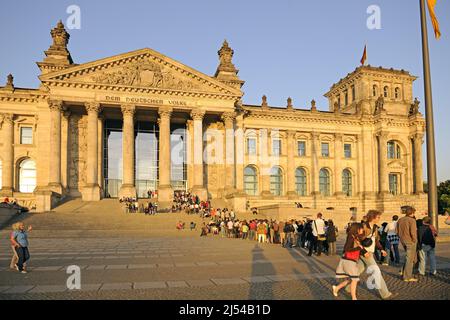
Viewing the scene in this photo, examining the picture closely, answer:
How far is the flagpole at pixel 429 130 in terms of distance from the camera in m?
18.0

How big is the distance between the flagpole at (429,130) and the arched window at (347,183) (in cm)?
4704

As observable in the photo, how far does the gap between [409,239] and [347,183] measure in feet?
179

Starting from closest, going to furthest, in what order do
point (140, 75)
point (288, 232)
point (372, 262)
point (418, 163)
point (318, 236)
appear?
point (372, 262)
point (318, 236)
point (288, 232)
point (140, 75)
point (418, 163)

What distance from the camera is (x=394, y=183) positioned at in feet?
219

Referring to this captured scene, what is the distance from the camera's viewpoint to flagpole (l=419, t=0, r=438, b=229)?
18.0 meters

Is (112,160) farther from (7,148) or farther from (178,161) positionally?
(7,148)

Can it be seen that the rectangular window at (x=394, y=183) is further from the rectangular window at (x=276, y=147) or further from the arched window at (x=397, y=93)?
the rectangular window at (x=276, y=147)

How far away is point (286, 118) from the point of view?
6159 centimetres

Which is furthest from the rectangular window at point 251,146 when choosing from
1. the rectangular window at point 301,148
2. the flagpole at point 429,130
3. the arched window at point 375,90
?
the flagpole at point 429,130

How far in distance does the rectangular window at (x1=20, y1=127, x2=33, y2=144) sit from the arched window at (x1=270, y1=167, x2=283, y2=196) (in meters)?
32.1

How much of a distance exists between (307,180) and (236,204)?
17.7 meters

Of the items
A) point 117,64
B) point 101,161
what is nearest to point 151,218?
point 101,161

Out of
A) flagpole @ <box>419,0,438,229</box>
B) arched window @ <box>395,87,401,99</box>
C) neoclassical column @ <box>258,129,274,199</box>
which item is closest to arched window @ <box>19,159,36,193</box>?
neoclassical column @ <box>258,129,274,199</box>

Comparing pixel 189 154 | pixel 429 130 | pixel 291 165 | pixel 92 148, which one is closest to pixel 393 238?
pixel 429 130
